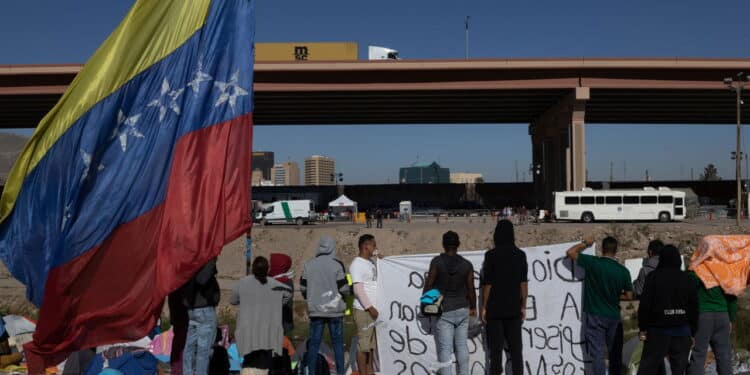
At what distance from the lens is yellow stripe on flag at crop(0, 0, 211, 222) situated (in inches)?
251

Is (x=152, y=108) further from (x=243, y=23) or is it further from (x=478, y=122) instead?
(x=478, y=122)

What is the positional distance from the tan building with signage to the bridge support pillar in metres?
17.6

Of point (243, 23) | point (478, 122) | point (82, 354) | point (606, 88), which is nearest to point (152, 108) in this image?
point (243, 23)

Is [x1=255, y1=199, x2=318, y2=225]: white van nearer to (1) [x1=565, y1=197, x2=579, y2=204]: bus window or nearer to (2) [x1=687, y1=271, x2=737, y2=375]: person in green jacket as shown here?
(1) [x1=565, y1=197, x2=579, y2=204]: bus window

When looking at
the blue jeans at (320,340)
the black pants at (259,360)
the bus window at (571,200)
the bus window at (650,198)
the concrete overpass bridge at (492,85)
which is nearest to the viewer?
the black pants at (259,360)

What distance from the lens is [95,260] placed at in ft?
20.7

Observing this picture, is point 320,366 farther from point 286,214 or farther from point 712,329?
point 286,214

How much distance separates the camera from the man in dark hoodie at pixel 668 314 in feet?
21.5

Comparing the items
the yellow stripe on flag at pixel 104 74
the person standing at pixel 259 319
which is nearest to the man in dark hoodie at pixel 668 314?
the person standing at pixel 259 319

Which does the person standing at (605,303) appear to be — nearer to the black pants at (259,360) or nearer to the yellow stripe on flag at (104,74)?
the black pants at (259,360)

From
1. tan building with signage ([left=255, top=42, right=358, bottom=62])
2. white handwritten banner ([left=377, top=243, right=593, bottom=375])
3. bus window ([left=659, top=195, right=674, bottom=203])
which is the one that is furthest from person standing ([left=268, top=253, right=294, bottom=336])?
tan building with signage ([left=255, top=42, right=358, bottom=62])

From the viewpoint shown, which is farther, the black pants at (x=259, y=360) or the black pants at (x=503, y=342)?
the black pants at (x=503, y=342)

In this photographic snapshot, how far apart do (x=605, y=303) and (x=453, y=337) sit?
1.71m

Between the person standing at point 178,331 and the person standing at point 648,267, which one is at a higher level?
the person standing at point 648,267
